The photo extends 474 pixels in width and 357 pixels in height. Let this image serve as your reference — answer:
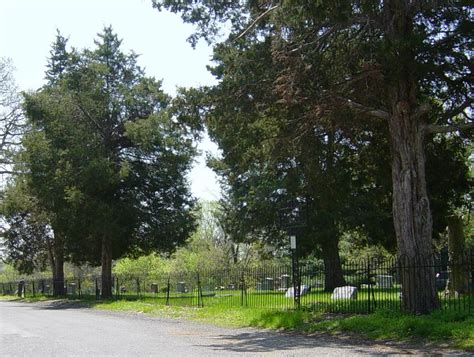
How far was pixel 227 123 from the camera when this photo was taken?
16.8 metres

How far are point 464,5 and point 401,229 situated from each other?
6.01 meters

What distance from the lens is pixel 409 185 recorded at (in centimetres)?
1516

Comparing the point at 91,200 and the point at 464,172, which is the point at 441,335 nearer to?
the point at 464,172

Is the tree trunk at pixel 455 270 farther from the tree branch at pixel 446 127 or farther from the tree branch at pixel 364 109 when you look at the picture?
the tree branch at pixel 364 109

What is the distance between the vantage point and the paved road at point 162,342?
37.2 feet

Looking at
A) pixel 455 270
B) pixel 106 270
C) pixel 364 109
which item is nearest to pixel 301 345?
pixel 364 109

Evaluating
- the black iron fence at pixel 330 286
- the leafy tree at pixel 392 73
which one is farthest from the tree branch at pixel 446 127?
the black iron fence at pixel 330 286

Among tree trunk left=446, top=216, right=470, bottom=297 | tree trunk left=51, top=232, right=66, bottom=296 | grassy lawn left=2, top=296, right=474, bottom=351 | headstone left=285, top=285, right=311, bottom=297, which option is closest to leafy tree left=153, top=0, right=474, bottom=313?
grassy lawn left=2, top=296, right=474, bottom=351

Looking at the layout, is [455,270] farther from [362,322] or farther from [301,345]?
[301,345]

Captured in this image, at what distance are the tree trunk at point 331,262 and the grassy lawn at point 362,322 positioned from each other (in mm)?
10344

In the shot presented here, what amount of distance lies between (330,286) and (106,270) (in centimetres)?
1433

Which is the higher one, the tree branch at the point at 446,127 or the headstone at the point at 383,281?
the tree branch at the point at 446,127

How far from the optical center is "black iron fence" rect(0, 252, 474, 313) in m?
15.0

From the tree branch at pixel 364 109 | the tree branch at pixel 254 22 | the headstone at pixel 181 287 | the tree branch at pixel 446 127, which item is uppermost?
the tree branch at pixel 254 22
